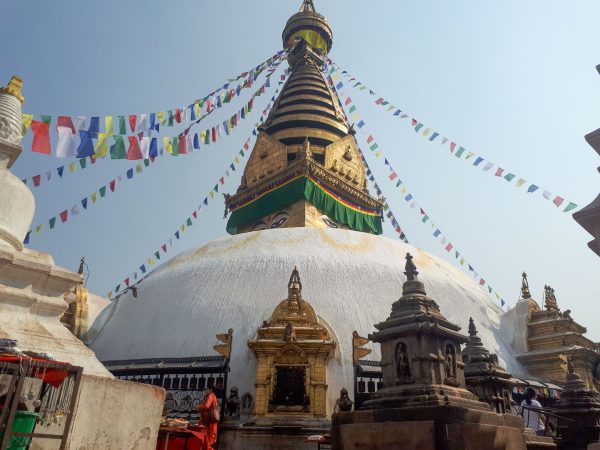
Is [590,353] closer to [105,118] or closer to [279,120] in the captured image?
[105,118]

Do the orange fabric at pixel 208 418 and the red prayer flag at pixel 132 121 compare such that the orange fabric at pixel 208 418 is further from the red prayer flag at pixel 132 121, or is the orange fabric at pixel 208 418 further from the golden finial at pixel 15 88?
the red prayer flag at pixel 132 121

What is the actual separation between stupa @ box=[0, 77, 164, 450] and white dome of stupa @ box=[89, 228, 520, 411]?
550 cm

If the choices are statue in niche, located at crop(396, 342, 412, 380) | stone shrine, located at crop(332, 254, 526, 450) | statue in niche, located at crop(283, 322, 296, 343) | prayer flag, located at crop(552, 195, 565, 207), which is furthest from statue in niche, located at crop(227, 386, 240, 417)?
prayer flag, located at crop(552, 195, 565, 207)

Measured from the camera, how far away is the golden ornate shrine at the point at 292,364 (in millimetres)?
8734

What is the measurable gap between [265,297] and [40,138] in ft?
18.8

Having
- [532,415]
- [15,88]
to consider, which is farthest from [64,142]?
[532,415]

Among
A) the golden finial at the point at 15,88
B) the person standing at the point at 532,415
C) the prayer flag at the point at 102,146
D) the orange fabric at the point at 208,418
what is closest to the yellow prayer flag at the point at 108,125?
the prayer flag at the point at 102,146

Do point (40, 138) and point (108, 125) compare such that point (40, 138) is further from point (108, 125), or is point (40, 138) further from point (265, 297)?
point (265, 297)

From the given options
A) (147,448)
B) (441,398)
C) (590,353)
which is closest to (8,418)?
(147,448)

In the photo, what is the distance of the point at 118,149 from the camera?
10.2 metres

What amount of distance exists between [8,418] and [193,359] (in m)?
6.83

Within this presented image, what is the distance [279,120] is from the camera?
24594 millimetres

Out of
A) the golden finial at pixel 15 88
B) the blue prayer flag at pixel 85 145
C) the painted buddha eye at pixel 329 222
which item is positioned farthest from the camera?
the painted buddha eye at pixel 329 222

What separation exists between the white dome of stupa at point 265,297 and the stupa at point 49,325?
5502 mm
